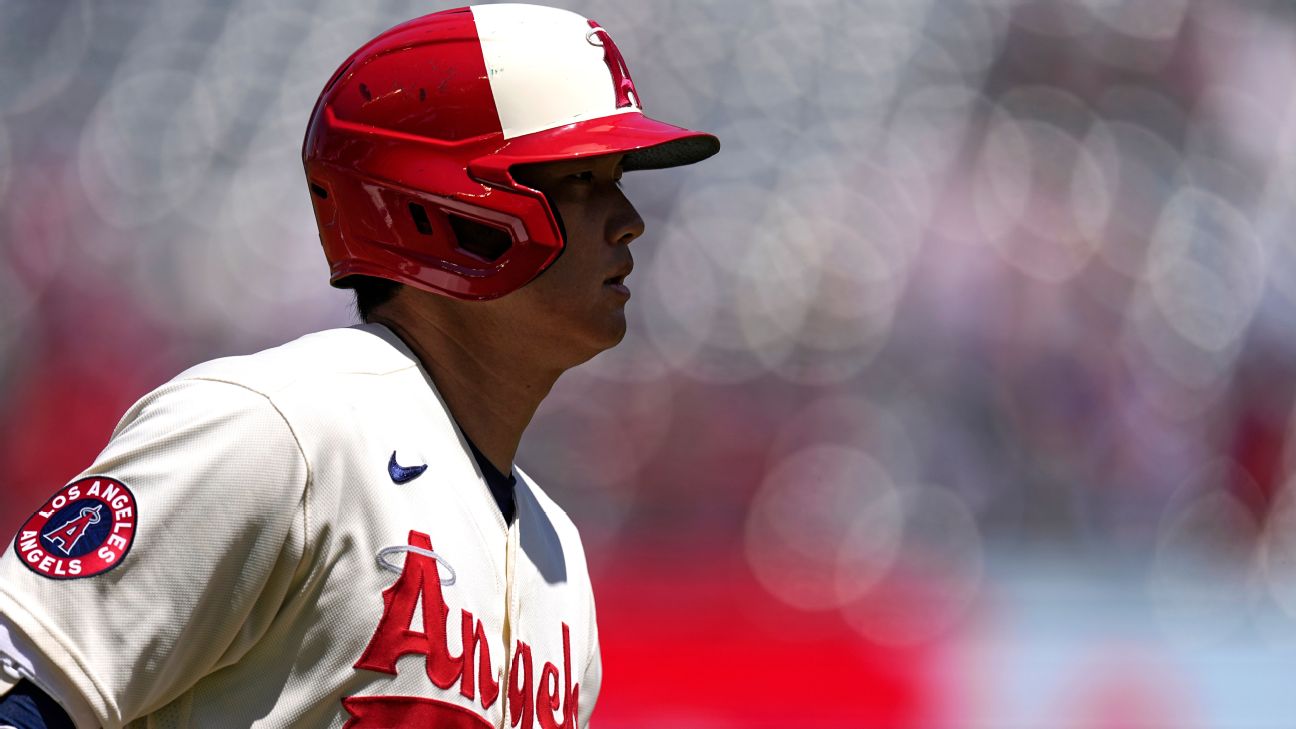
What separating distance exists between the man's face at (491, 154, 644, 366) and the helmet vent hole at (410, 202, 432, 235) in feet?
0.35

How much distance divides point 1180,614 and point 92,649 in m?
5.09

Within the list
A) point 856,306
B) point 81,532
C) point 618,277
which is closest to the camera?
point 81,532

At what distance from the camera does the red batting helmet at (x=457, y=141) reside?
1.48 metres

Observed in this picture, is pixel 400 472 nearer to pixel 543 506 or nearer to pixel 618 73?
pixel 543 506

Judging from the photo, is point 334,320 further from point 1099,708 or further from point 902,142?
point 1099,708

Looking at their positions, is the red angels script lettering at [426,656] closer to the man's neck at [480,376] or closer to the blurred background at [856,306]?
the man's neck at [480,376]

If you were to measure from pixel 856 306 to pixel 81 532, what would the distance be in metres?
5.45

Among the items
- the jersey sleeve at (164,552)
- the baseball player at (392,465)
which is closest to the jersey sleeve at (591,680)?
the baseball player at (392,465)

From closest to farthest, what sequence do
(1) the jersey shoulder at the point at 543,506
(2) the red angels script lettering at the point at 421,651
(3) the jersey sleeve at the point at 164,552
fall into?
(3) the jersey sleeve at the point at 164,552, (2) the red angels script lettering at the point at 421,651, (1) the jersey shoulder at the point at 543,506

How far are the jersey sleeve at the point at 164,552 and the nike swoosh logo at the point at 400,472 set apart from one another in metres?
0.11

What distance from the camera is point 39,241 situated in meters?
5.90

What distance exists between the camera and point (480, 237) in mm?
1529

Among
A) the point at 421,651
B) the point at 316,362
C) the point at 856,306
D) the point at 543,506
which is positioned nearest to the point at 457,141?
the point at 316,362

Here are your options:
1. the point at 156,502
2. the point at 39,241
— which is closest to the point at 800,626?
the point at 39,241
